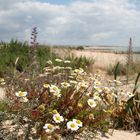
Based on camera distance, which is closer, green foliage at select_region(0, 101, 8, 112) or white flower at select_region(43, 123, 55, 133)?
white flower at select_region(43, 123, 55, 133)

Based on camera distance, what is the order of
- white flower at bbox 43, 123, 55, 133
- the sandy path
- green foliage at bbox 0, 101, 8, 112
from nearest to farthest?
1. white flower at bbox 43, 123, 55, 133
2. green foliage at bbox 0, 101, 8, 112
3. the sandy path

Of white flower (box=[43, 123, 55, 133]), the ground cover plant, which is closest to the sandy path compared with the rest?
the ground cover plant

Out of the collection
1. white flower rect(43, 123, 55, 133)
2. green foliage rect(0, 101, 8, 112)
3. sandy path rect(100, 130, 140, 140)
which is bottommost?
sandy path rect(100, 130, 140, 140)

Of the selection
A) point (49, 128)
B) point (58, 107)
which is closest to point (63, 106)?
point (58, 107)

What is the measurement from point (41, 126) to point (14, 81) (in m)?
1.49

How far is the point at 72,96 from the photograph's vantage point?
17.9ft

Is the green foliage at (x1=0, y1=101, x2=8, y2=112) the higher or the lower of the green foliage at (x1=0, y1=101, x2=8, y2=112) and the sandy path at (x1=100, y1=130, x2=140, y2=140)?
the higher

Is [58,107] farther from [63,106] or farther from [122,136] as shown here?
[122,136]

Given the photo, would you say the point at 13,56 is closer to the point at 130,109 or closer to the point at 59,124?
the point at 130,109

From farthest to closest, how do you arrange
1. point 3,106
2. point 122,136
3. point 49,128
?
point 122,136 → point 3,106 → point 49,128

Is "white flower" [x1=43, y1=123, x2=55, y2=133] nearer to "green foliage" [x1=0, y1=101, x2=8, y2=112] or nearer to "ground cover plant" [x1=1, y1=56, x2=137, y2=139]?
"ground cover plant" [x1=1, y1=56, x2=137, y2=139]

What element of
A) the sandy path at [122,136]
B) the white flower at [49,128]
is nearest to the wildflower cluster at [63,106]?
the white flower at [49,128]

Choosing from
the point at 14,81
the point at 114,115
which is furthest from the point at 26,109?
the point at 114,115

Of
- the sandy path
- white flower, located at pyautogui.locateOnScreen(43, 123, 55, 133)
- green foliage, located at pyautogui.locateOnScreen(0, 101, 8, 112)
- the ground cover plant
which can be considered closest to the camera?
white flower, located at pyautogui.locateOnScreen(43, 123, 55, 133)
